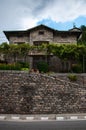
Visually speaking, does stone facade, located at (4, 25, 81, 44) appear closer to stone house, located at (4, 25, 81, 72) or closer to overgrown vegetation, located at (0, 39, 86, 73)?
stone house, located at (4, 25, 81, 72)

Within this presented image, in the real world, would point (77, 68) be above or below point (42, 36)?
below

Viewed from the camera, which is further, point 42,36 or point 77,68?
point 42,36

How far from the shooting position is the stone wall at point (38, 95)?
21422 millimetres

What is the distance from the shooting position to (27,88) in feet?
72.0

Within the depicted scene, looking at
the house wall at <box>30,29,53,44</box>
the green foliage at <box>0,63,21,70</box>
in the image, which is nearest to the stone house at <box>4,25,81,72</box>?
the house wall at <box>30,29,53,44</box>

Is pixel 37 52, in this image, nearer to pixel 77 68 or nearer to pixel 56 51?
pixel 56 51

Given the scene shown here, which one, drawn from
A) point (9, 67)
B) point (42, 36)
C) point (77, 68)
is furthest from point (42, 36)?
point (9, 67)

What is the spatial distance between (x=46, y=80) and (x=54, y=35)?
14568 millimetres

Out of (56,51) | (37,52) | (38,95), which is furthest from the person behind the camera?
(37,52)

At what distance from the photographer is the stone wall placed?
70.3 feet

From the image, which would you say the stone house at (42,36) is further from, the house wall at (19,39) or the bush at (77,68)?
the bush at (77,68)

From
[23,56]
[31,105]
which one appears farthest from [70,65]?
[31,105]

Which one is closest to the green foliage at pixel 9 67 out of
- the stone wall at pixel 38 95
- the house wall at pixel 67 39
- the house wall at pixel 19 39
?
the stone wall at pixel 38 95

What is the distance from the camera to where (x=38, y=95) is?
71.2 feet
